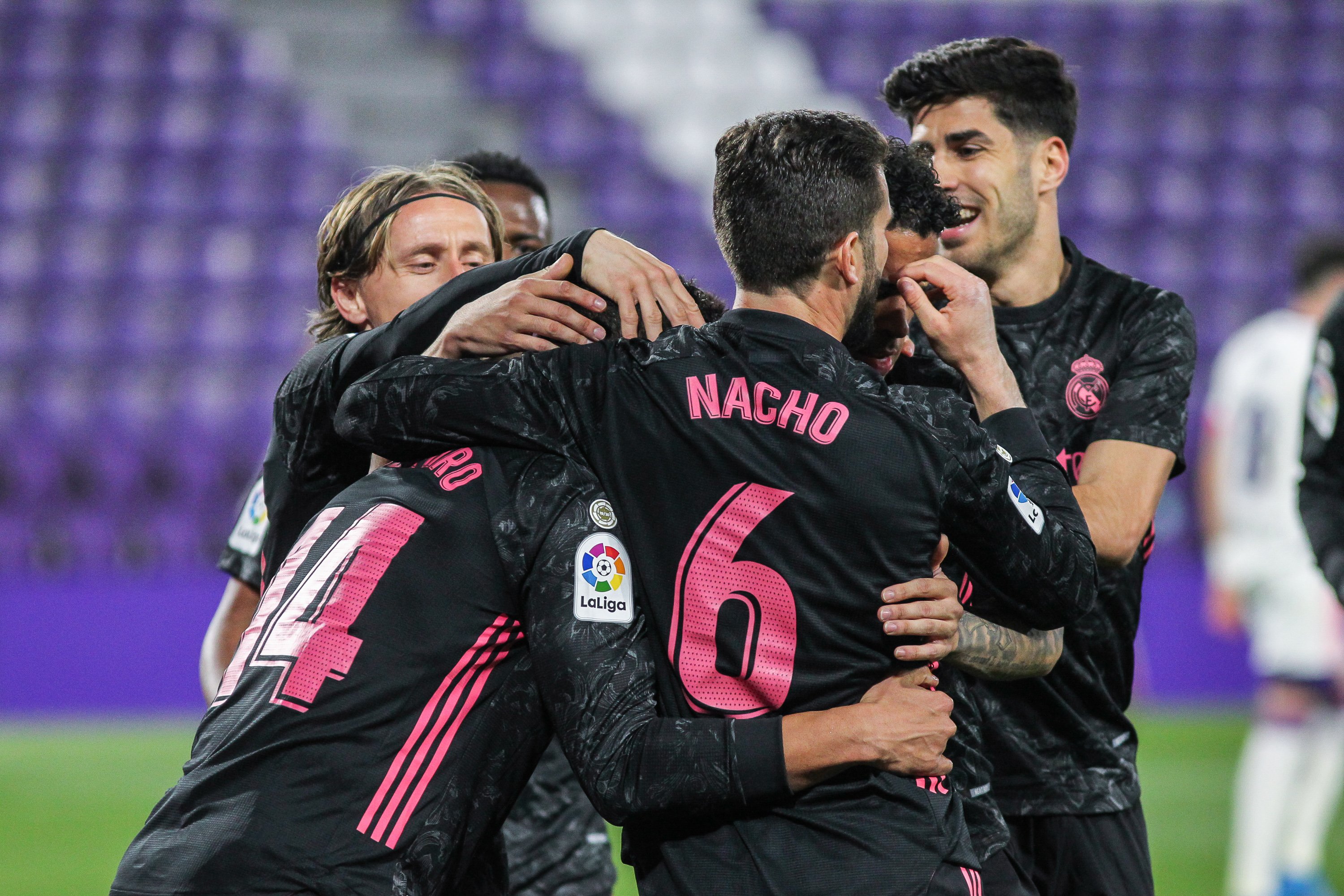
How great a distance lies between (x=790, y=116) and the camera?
6.28 feet

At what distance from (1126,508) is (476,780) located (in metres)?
1.15

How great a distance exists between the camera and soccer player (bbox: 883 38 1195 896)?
8.17ft

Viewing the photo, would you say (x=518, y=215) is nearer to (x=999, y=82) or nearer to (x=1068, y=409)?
(x=999, y=82)

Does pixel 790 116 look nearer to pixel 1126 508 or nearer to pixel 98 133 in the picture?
pixel 1126 508

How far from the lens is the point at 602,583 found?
1.82 meters

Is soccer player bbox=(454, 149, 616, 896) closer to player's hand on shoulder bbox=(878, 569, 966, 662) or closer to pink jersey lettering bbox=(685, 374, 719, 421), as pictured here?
pink jersey lettering bbox=(685, 374, 719, 421)

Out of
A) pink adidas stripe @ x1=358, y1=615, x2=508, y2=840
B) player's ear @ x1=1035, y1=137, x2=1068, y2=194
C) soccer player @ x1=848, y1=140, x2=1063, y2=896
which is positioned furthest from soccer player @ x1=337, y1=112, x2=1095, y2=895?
player's ear @ x1=1035, y1=137, x2=1068, y2=194

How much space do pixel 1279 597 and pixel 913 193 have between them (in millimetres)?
4522

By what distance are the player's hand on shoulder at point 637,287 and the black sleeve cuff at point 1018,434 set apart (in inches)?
17.7

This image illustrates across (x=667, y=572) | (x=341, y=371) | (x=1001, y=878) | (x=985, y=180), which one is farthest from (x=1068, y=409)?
(x=341, y=371)

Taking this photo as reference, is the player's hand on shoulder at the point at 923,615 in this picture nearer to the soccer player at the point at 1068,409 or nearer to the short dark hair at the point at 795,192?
the short dark hair at the point at 795,192

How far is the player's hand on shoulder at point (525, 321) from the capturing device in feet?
6.26

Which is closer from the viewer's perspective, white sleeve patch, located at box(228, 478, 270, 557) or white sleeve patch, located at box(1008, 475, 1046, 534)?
white sleeve patch, located at box(1008, 475, 1046, 534)

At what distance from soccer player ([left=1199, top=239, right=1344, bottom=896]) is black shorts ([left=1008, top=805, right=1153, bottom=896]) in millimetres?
2848
